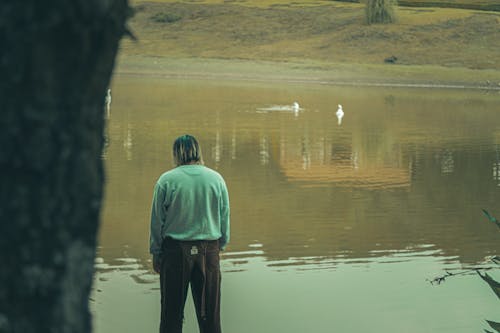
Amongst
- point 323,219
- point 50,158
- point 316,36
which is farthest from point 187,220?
point 316,36

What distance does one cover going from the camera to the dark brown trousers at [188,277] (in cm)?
571

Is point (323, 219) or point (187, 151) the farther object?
point (323, 219)

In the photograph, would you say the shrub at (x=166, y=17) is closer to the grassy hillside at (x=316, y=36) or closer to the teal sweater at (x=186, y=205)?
the grassy hillside at (x=316, y=36)

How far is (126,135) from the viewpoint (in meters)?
25.7

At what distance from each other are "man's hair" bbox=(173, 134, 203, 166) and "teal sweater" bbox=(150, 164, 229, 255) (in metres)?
0.03

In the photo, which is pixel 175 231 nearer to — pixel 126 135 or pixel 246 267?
pixel 246 267

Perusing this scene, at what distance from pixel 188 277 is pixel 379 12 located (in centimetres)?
7664

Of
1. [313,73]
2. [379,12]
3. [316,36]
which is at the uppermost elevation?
[379,12]

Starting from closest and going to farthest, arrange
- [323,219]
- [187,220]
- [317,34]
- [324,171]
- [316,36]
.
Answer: [187,220] → [323,219] → [324,171] → [316,36] → [317,34]

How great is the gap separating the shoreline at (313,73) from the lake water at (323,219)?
24.5 meters

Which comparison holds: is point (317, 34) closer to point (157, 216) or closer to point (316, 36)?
point (316, 36)

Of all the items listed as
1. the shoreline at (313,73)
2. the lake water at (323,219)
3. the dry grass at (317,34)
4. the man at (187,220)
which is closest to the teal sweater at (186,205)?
the man at (187,220)

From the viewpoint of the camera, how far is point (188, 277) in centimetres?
575

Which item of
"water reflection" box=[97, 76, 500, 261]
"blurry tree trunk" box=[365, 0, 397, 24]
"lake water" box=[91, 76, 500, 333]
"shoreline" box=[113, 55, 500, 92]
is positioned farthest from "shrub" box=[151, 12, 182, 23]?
"lake water" box=[91, 76, 500, 333]
